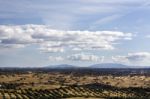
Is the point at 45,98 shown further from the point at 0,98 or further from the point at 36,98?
the point at 0,98

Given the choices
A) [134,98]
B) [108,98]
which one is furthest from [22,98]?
[134,98]

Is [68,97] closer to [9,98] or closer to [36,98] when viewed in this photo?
[36,98]

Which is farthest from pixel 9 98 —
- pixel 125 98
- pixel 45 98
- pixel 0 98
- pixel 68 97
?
pixel 125 98

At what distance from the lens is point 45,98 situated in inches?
7613

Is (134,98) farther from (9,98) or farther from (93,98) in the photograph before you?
(9,98)

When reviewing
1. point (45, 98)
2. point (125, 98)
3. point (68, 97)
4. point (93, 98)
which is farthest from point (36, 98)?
point (125, 98)

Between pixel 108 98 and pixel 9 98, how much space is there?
54.7 metres

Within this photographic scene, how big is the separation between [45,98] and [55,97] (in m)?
7.79

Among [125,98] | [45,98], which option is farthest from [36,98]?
[125,98]

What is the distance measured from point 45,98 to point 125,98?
45.7 m

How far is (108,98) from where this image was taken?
636 ft

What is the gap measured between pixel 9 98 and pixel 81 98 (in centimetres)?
3957

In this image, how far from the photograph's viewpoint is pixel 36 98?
7667 inches

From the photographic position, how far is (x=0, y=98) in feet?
618
